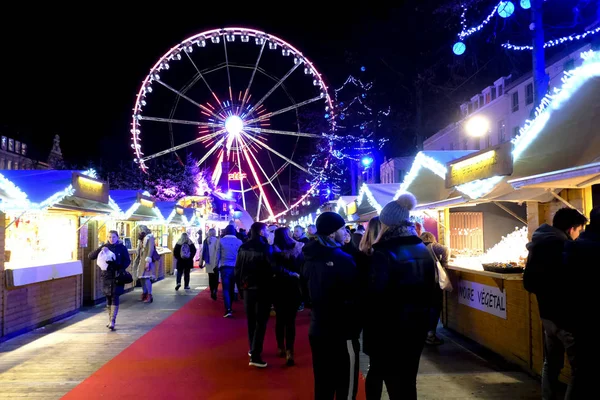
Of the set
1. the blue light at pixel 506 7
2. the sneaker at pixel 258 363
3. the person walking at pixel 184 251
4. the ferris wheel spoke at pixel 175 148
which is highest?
the blue light at pixel 506 7

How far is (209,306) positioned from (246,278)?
599 cm

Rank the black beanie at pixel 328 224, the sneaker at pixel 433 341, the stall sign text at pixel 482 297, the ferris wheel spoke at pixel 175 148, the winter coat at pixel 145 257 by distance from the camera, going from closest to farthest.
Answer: the black beanie at pixel 328 224, the stall sign text at pixel 482 297, the sneaker at pixel 433 341, the winter coat at pixel 145 257, the ferris wheel spoke at pixel 175 148

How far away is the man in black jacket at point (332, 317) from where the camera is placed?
409 centimetres

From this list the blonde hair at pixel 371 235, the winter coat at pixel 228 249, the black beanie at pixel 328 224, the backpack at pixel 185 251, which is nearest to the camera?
the blonde hair at pixel 371 235

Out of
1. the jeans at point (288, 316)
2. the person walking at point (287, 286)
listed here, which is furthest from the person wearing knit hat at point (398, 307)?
the jeans at point (288, 316)

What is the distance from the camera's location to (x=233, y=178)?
52.4 metres

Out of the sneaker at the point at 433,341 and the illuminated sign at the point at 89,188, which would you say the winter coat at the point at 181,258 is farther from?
the sneaker at the point at 433,341

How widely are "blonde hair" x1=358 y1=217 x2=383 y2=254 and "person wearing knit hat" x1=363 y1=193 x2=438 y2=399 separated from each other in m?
0.38

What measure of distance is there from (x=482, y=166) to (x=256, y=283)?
3.32 m

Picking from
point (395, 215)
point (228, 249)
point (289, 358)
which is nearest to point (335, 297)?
point (395, 215)

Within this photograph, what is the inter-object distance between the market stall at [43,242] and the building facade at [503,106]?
1524cm

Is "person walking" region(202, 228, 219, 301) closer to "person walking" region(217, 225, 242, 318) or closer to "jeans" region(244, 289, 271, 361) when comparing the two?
"person walking" region(217, 225, 242, 318)

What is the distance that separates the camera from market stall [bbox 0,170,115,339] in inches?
332

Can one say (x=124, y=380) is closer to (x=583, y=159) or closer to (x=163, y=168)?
(x=583, y=159)
